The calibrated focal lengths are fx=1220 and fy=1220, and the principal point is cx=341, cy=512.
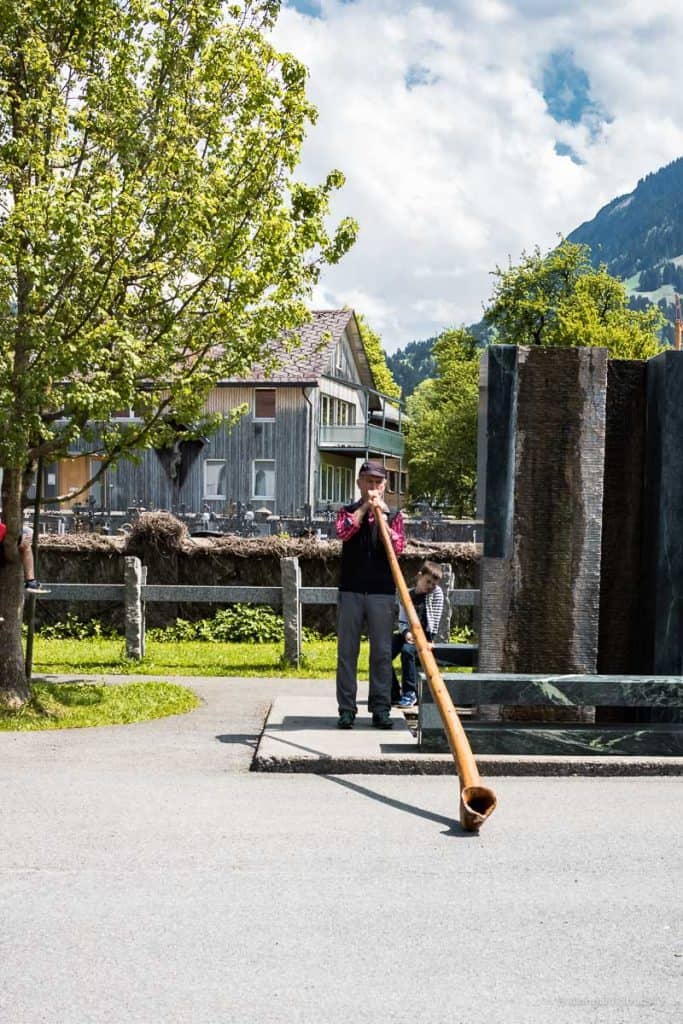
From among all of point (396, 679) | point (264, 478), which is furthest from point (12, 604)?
point (264, 478)

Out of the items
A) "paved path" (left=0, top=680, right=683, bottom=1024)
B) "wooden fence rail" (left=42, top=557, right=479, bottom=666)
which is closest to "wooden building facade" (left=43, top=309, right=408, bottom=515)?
"wooden fence rail" (left=42, top=557, right=479, bottom=666)

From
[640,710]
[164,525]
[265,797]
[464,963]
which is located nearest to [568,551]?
[640,710]

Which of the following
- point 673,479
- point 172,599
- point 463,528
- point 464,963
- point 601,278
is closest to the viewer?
point 464,963

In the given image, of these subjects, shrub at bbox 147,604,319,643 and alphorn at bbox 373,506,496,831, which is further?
shrub at bbox 147,604,319,643

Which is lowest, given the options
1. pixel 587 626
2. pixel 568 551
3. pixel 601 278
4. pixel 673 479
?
pixel 587 626

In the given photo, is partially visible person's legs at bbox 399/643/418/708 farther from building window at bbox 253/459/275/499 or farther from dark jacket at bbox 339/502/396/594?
building window at bbox 253/459/275/499

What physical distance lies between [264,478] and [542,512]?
4173 cm

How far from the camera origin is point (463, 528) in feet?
90.3

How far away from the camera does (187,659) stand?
14336 mm

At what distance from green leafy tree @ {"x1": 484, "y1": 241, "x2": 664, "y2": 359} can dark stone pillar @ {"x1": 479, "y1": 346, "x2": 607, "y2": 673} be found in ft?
183

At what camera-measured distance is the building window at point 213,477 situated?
49438 millimetres

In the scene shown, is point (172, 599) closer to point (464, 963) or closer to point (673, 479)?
point (673, 479)

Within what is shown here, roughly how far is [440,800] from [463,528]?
21.1 metres

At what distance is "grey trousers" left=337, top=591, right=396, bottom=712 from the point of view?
844cm
